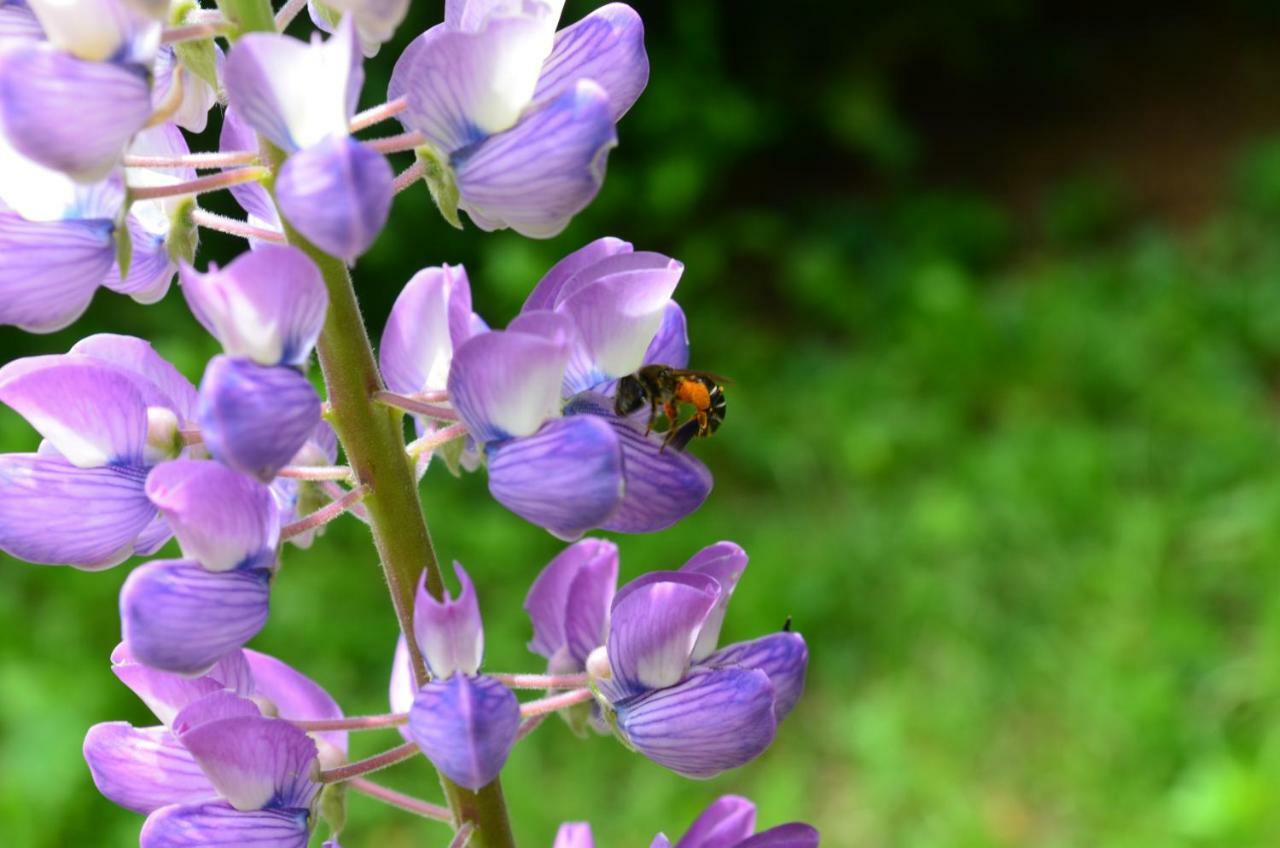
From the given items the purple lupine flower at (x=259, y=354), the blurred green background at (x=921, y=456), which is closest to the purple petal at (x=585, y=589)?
the purple lupine flower at (x=259, y=354)

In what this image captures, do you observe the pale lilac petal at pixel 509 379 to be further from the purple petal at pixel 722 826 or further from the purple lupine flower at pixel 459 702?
the purple petal at pixel 722 826

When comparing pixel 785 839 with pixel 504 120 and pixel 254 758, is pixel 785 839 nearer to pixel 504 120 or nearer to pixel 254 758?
pixel 254 758

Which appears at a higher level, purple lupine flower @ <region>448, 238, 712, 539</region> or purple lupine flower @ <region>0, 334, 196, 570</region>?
purple lupine flower @ <region>448, 238, 712, 539</region>

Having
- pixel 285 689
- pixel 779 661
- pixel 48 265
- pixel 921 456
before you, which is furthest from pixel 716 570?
pixel 921 456

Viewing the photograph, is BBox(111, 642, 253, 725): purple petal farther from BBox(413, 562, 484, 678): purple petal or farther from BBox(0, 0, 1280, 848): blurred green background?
BBox(0, 0, 1280, 848): blurred green background


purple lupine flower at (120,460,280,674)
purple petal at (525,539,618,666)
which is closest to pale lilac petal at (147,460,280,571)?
purple lupine flower at (120,460,280,674)
